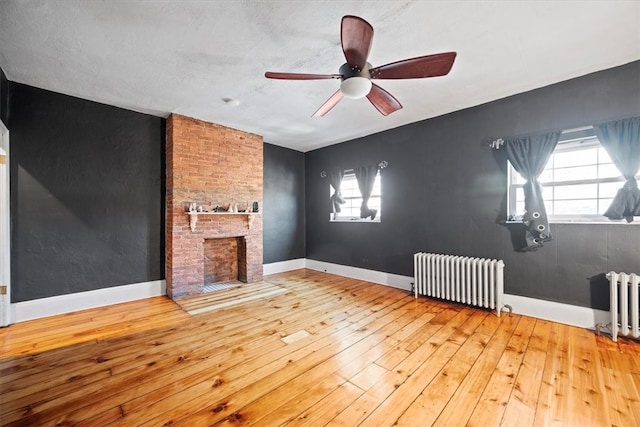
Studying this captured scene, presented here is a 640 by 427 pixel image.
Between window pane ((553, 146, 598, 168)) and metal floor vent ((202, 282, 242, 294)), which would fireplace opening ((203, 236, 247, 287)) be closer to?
metal floor vent ((202, 282, 242, 294))

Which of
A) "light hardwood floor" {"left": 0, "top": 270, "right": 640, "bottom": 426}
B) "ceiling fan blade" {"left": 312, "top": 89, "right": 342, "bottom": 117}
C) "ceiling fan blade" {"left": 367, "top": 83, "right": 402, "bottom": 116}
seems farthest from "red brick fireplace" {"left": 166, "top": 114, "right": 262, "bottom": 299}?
"ceiling fan blade" {"left": 367, "top": 83, "right": 402, "bottom": 116}

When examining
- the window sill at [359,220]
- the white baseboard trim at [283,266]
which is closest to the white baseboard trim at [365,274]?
the white baseboard trim at [283,266]

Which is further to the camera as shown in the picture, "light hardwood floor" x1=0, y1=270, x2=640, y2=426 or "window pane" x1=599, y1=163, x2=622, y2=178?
"window pane" x1=599, y1=163, x2=622, y2=178

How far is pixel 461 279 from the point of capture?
349 cm

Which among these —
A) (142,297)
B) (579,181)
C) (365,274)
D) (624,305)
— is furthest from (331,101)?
(142,297)

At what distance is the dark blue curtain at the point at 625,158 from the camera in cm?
255

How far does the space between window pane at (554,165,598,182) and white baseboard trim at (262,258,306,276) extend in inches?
188

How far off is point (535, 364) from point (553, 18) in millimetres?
2839

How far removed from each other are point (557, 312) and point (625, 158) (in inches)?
70.6

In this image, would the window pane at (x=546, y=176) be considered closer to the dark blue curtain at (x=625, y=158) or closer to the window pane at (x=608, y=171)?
the window pane at (x=608, y=171)

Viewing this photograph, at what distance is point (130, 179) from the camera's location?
3.84 m

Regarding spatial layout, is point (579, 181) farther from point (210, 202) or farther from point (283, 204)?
point (210, 202)

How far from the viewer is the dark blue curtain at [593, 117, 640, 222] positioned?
255 centimetres

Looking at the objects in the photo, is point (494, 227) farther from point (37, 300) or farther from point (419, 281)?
point (37, 300)
